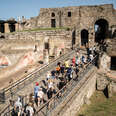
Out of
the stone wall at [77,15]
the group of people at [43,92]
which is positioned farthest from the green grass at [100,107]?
the stone wall at [77,15]

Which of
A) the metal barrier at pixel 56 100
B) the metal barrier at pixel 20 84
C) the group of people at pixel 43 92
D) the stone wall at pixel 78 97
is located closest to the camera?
the group of people at pixel 43 92

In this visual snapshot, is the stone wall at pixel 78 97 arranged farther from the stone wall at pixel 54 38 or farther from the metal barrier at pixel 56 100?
the stone wall at pixel 54 38

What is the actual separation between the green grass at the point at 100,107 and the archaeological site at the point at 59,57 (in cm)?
42

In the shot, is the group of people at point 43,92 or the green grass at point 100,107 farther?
the green grass at point 100,107

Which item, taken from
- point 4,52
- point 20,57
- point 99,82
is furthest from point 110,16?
point 4,52

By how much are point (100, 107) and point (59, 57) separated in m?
6.06

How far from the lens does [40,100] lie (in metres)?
8.81

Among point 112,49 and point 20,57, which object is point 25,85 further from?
point 112,49

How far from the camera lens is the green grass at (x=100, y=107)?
10.8m

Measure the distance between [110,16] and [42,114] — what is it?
66.7ft

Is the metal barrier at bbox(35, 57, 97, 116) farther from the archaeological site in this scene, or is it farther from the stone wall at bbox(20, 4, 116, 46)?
the stone wall at bbox(20, 4, 116, 46)

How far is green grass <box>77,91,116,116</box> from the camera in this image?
10759 millimetres

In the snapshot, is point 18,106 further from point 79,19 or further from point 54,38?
point 79,19

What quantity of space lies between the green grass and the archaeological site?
418 millimetres
